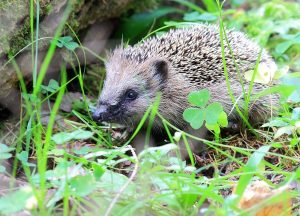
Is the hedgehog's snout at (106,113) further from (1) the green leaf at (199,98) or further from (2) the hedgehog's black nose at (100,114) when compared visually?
(1) the green leaf at (199,98)

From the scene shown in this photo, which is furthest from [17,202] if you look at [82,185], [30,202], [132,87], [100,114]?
[132,87]

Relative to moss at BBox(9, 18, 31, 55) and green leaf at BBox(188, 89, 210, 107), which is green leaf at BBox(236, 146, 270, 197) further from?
moss at BBox(9, 18, 31, 55)

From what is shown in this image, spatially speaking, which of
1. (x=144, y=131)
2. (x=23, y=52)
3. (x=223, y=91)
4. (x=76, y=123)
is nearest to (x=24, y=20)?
(x=23, y=52)

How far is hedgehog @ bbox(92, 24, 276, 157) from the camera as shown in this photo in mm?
4406

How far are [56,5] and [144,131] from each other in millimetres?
1255

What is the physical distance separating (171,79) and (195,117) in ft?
2.76

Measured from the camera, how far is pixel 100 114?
420cm

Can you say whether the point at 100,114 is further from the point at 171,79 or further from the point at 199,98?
the point at 199,98

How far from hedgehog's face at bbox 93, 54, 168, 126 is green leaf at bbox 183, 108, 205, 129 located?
0.73 meters

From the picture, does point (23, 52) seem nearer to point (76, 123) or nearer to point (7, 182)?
point (76, 123)

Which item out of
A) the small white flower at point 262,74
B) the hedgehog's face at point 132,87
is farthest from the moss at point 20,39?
the small white flower at point 262,74

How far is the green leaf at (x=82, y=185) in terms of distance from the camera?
2721 millimetres

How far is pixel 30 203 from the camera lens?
8.41ft

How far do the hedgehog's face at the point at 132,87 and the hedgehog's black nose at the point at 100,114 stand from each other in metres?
0.09
